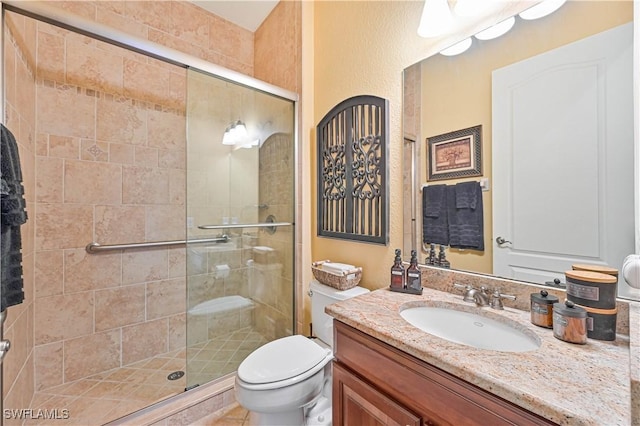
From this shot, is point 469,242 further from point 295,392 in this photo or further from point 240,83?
point 240,83

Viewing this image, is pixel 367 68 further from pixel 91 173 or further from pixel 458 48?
pixel 91 173

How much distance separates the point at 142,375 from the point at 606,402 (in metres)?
2.31

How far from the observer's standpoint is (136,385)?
1.68m

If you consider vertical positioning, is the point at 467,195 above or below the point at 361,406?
above

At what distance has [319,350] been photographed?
1.30 metres

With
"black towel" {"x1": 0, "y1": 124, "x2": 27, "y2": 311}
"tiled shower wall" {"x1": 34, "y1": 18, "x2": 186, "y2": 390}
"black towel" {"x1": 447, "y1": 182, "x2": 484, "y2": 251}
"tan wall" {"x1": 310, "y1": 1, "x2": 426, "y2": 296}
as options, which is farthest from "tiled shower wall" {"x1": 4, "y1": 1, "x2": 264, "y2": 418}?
"black towel" {"x1": 447, "y1": 182, "x2": 484, "y2": 251}

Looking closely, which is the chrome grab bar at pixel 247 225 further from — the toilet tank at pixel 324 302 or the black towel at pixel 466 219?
the black towel at pixel 466 219

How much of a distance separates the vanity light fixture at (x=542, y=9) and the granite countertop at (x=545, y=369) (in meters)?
0.99

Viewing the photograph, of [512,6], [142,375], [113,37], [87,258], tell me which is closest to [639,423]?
[512,6]

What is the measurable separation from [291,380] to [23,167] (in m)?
1.71

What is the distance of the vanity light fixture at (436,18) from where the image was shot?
112cm

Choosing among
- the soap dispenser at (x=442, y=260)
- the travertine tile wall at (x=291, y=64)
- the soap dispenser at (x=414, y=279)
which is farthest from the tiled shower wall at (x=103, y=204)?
the soap dispenser at (x=442, y=260)

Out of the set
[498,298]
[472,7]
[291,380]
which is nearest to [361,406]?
[291,380]

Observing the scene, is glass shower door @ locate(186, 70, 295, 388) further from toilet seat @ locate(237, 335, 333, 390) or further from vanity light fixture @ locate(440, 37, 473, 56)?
vanity light fixture @ locate(440, 37, 473, 56)
